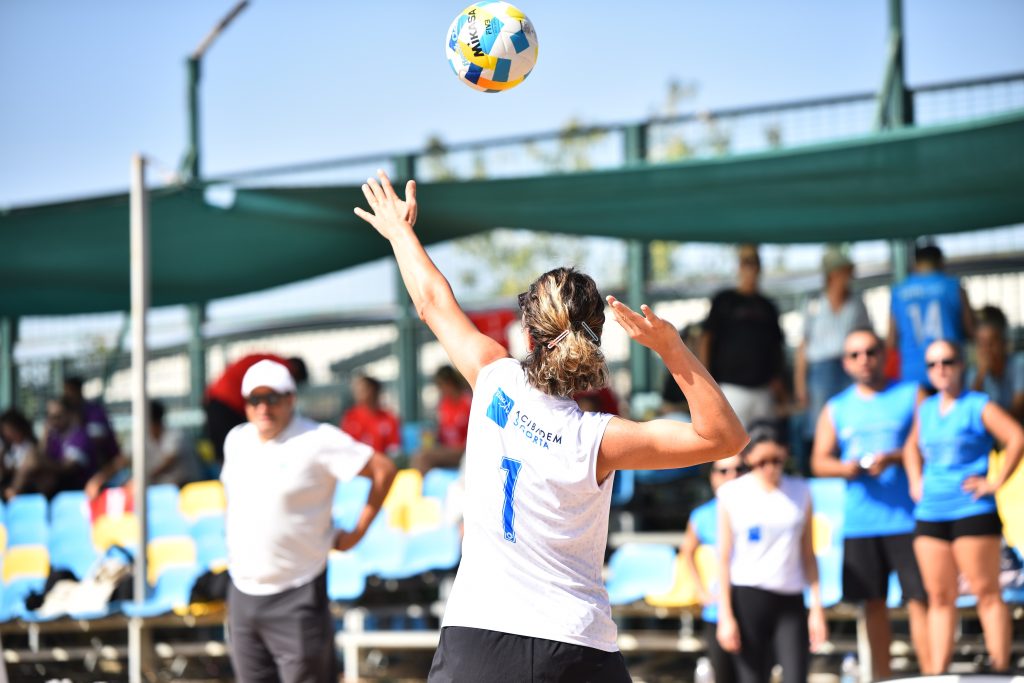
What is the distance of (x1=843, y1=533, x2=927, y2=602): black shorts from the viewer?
22.3 feet

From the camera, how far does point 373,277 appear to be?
11852mm

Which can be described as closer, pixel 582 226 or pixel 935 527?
pixel 935 527

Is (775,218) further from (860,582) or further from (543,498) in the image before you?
(543,498)

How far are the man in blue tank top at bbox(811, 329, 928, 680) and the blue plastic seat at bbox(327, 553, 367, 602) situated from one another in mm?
3191

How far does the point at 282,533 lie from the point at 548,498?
2607 mm

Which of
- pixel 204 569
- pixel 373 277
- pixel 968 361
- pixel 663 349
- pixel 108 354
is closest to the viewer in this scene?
pixel 663 349

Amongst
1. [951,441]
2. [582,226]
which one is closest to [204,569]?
[582,226]

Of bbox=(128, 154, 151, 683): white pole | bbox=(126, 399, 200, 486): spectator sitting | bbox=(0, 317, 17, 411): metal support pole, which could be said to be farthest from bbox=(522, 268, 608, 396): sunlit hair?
bbox=(0, 317, 17, 411): metal support pole

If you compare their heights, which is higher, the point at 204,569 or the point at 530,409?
the point at 530,409

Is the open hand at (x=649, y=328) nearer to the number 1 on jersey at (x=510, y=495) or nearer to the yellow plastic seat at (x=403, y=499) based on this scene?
the number 1 on jersey at (x=510, y=495)

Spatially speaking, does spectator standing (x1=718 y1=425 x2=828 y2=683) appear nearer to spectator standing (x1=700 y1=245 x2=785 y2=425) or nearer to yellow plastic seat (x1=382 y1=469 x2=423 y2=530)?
spectator standing (x1=700 y1=245 x2=785 y2=425)

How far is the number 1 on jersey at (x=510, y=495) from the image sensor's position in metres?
3.19

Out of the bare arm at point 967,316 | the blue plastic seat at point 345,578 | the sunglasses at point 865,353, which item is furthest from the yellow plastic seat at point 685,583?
the bare arm at point 967,316

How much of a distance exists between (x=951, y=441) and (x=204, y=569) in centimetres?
496
